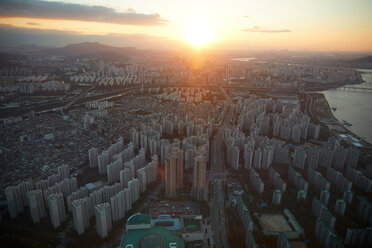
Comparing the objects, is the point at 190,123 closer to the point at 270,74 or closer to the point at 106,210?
the point at 106,210

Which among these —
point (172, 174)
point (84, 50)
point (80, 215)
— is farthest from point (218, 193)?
point (84, 50)

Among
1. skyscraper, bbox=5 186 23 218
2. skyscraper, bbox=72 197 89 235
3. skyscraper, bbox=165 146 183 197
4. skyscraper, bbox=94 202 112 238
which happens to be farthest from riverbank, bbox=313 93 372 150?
skyscraper, bbox=5 186 23 218

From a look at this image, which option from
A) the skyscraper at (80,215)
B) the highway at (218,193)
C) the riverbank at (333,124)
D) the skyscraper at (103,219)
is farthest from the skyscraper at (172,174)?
the riverbank at (333,124)

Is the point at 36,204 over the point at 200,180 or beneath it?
beneath

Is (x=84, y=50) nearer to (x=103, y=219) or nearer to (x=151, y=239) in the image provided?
(x=103, y=219)

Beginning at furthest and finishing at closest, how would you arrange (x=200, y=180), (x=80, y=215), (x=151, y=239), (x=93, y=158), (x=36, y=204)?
(x=93, y=158), (x=200, y=180), (x=36, y=204), (x=80, y=215), (x=151, y=239)

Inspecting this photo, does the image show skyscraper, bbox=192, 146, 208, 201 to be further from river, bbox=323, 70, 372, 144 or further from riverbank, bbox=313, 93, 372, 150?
river, bbox=323, 70, 372, 144
